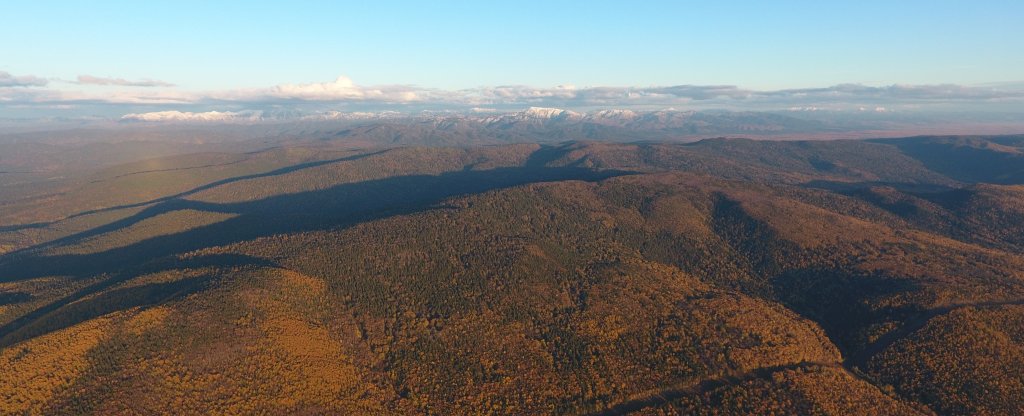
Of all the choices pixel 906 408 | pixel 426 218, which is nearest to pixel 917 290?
pixel 906 408

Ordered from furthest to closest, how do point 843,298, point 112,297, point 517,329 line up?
point 843,298 < point 517,329 < point 112,297

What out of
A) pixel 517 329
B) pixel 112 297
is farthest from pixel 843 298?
pixel 112 297

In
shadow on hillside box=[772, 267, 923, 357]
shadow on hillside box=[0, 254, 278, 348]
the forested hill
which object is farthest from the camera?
shadow on hillside box=[772, 267, 923, 357]

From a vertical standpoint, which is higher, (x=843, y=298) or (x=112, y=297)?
(x=112, y=297)

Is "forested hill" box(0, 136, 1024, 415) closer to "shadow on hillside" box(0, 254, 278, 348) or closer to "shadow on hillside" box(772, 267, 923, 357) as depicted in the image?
"shadow on hillside" box(772, 267, 923, 357)

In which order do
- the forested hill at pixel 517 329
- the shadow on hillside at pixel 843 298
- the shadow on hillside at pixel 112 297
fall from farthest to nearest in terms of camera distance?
the shadow on hillside at pixel 843 298 < the shadow on hillside at pixel 112 297 < the forested hill at pixel 517 329

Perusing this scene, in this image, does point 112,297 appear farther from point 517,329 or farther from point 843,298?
point 843,298

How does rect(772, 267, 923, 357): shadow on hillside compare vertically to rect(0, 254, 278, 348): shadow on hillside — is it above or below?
below

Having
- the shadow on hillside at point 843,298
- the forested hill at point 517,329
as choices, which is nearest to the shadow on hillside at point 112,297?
the forested hill at point 517,329

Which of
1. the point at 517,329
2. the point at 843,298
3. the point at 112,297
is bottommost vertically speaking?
the point at 517,329

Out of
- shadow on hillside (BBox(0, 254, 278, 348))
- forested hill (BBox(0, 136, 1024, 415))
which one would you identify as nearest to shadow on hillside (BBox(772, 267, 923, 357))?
forested hill (BBox(0, 136, 1024, 415))

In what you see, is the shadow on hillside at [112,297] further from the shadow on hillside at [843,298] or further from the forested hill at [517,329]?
the shadow on hillside at [843,298]
